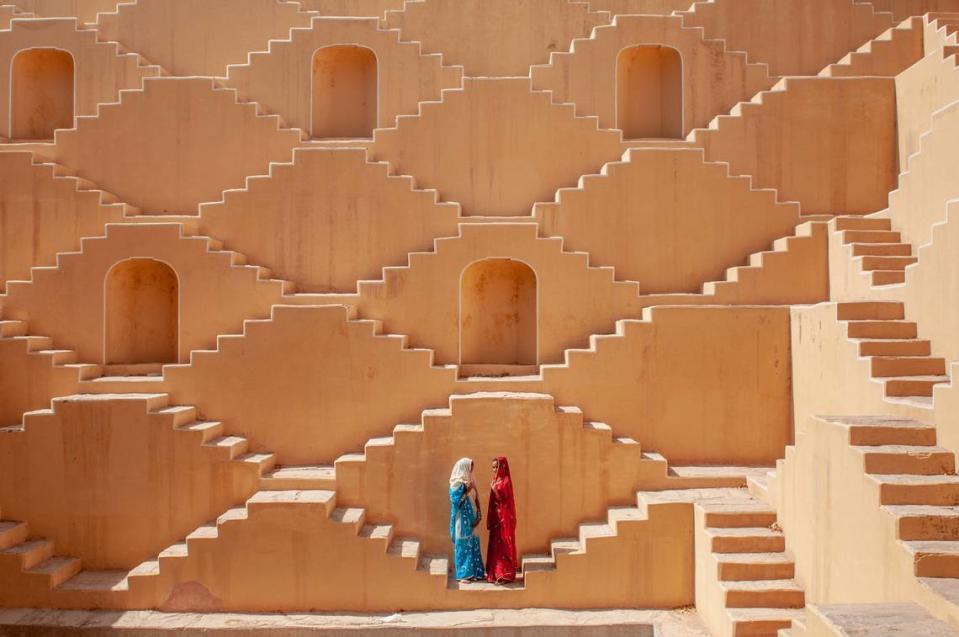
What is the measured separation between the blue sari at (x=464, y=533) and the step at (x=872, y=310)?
4.31 metres

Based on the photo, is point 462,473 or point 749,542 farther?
point 462,473

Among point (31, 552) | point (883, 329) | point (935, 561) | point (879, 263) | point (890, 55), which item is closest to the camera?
point (935, 561)

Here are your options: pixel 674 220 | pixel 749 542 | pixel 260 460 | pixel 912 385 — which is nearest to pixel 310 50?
pixel 674 220

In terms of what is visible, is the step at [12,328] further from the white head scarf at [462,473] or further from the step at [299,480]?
the white head scarf at [462,473]

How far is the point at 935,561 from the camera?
4.80 meters

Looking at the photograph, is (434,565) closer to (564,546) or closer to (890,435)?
(564,546)

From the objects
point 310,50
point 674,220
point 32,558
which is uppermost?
point 310,50

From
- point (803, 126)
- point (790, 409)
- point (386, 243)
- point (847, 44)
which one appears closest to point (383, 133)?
point (386, 243)

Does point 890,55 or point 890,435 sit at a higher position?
point 890,55

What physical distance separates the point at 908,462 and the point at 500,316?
636 centimetres

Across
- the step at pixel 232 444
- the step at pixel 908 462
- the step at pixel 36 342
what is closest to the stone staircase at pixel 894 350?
the step at pixel 908 462

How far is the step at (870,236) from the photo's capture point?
9333 mm

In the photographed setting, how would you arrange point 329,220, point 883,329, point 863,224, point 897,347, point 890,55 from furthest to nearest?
point 890,55, point 329,220, point 863,224, point 883,329, point 897,347

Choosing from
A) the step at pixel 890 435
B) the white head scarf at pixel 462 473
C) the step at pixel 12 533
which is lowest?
the step at pixel 12 533
